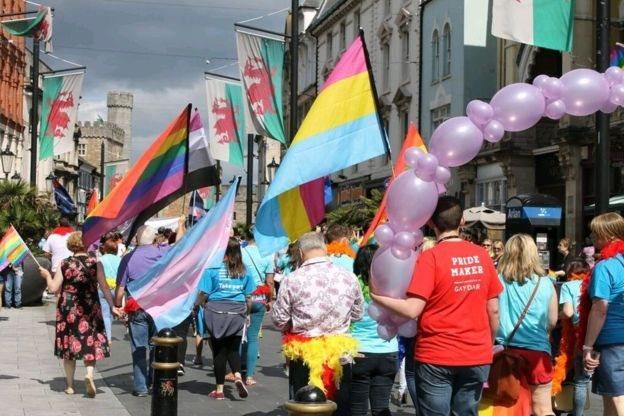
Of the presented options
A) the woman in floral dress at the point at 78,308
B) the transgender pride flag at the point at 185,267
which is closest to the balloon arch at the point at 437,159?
the transgender pride flag at the point at 185,267

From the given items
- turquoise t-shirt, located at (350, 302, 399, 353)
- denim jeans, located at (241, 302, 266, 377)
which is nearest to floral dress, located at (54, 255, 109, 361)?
denim jeans, located at (241, 302, 266, 377)

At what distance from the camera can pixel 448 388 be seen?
5.88m

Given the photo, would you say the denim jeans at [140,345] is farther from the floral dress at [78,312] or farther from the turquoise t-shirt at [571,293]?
the turquoise t-shirt at [571,293]

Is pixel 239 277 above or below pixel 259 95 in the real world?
below

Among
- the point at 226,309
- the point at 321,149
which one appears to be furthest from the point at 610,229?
the point at 226,309

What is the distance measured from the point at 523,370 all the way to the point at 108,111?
136 metres

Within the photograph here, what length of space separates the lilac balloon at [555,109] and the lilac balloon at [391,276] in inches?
73.5

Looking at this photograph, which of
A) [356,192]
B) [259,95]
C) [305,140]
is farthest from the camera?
[356,192]

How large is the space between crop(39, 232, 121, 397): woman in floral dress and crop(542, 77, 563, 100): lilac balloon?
207 inches

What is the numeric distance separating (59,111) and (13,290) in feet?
21.7

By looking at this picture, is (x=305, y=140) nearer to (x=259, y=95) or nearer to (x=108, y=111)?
(x=259, y=95)

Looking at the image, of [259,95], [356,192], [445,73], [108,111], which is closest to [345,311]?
[259,95]

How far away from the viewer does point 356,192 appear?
45.6 metres

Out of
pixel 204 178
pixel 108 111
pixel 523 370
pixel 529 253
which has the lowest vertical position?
pixel 523 370
